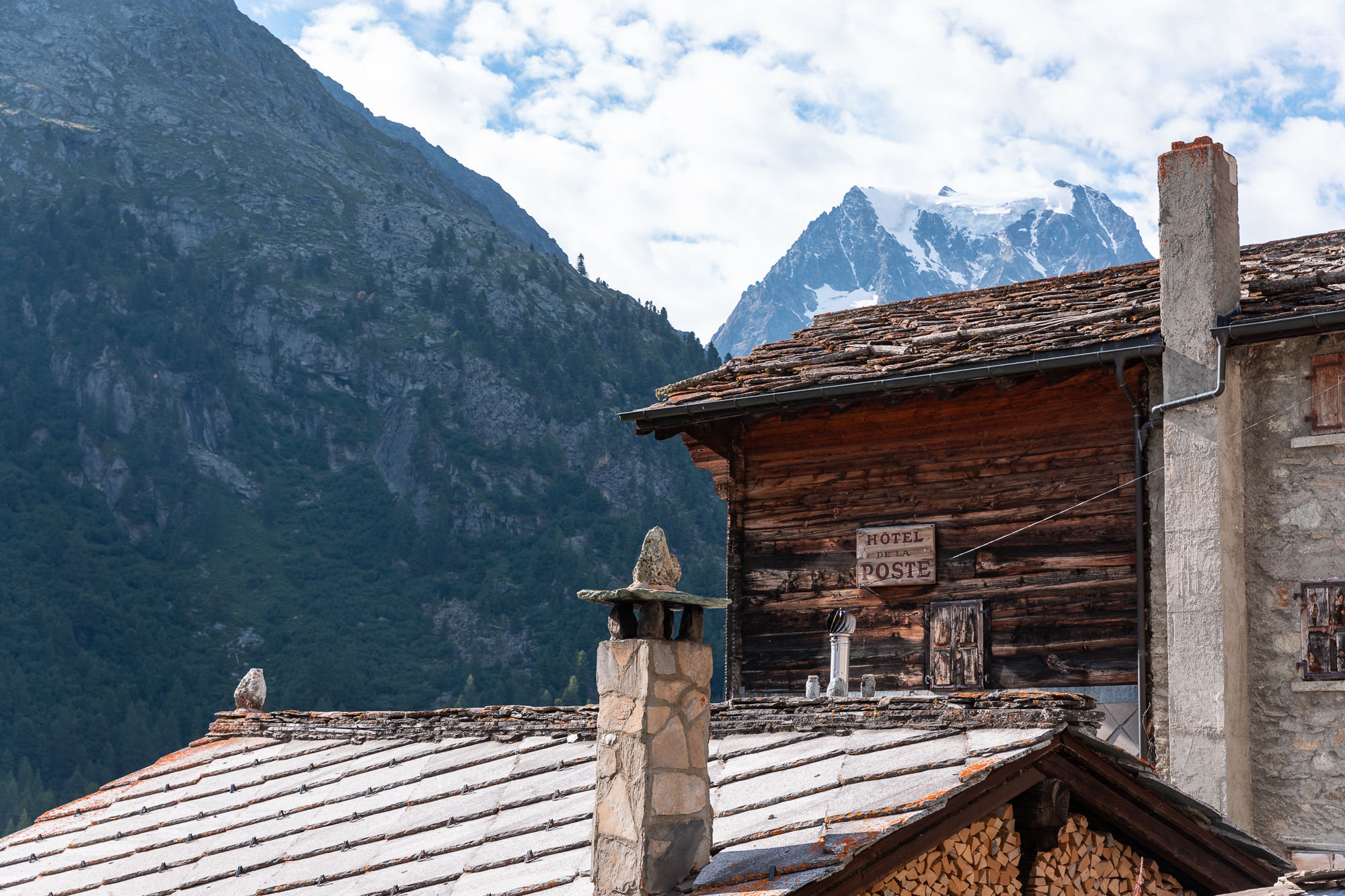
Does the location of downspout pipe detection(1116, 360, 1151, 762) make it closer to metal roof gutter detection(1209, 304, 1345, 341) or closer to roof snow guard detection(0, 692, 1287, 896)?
metal roof gutter detection(1209, 304, 1345, 341)

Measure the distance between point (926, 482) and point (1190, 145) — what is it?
423 centimetres

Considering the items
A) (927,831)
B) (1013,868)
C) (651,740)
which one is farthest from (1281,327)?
(651,740)

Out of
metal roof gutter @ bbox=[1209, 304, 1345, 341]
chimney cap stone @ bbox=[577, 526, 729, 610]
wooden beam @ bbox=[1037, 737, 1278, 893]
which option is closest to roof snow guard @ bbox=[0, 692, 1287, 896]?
wooden beam @ bbox=[1037, 737, 1278, 893]

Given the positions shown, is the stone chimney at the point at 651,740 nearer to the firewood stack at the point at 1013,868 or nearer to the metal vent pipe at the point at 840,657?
the firewood stack at the point at 1013,868

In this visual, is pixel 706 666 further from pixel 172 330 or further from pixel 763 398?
pixel 172 330

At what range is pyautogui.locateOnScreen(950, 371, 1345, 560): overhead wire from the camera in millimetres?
12070

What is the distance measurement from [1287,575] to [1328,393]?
169cm

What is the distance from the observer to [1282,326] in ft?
38.8

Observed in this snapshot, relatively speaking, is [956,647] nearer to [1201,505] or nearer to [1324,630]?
[1201,505]

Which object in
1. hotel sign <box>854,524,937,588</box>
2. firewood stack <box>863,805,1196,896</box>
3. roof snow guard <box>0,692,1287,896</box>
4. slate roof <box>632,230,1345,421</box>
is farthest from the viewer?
hotel sign <box>854,524,937,588</box>

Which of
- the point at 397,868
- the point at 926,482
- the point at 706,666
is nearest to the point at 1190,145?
the point at 926,482

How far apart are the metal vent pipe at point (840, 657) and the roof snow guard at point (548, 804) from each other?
0.72 metres

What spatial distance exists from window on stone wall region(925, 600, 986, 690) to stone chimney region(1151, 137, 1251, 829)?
1762 millimetres

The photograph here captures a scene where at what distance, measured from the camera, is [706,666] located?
705cm
